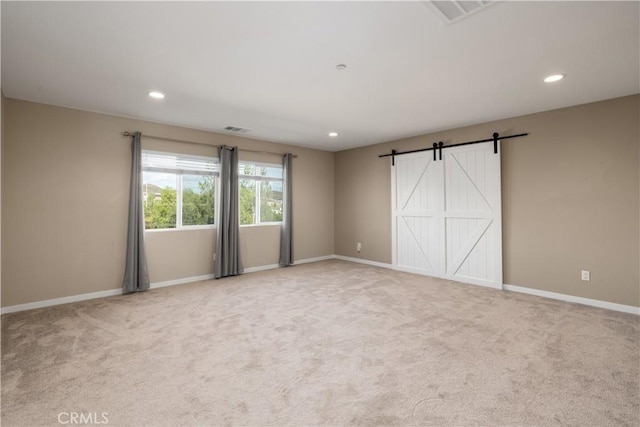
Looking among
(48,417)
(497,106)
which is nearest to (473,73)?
(497,106)

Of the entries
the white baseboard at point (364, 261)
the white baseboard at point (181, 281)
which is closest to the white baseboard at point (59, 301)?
the white baseboard at point (181, 281)

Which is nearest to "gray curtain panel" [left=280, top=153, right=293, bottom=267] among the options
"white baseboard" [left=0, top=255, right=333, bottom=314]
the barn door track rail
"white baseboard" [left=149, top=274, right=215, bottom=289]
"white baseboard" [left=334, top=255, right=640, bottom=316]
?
"white baseboard" [left=0, top=255, right=333, bottom=314]

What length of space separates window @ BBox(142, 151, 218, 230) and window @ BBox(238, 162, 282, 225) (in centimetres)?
62

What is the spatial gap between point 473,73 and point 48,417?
14.2ft

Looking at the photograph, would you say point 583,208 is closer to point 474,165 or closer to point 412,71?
point 474,165

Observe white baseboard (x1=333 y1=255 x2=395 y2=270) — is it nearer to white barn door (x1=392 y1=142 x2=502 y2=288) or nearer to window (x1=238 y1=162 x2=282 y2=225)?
white barn door (x1=392 y1=142 x2=502 y2=288)

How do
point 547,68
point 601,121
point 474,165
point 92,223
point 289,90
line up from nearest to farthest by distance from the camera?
point 547,68 < point 289,90 < point 601,121 < point 92,223 < point 474,165

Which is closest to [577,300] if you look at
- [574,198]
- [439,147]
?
[574,198]

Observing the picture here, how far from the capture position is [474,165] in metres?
5.01

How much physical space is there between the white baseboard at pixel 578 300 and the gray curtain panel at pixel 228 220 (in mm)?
4463

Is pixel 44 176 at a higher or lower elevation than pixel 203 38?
lower

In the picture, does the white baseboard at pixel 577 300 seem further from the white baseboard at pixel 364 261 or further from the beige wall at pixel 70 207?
the beige wall at pixel 70 207
